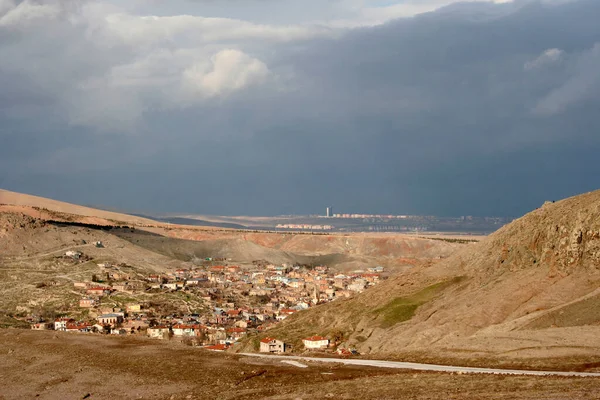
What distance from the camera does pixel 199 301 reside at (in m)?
115

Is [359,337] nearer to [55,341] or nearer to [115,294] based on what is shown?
[55,341]

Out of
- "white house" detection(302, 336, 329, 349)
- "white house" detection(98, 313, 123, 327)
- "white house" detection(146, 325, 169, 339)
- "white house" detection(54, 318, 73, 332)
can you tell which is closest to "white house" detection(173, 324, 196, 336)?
"white house" detection(146, 325, 169, 339)

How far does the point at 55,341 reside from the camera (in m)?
47.4

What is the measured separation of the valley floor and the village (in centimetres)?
2228

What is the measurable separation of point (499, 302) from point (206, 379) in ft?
95.3

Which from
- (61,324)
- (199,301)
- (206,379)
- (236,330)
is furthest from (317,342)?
(199,301)

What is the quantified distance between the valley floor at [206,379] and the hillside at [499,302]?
36.6 ft

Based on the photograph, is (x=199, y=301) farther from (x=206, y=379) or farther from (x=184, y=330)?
(x=206, y=379)

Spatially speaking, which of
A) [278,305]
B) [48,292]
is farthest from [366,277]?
[48,292]

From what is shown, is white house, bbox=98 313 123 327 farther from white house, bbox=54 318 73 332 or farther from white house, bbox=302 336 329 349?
white house, bbox=302 336 329 349

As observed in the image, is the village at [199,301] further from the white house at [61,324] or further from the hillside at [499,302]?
the hillside at [499,302]

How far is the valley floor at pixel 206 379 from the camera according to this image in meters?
27.6

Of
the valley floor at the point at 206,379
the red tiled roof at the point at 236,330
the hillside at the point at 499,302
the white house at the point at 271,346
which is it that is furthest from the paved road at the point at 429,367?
the red tiled roof at the point at 236,330

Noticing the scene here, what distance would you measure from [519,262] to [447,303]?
6970 millimetres
